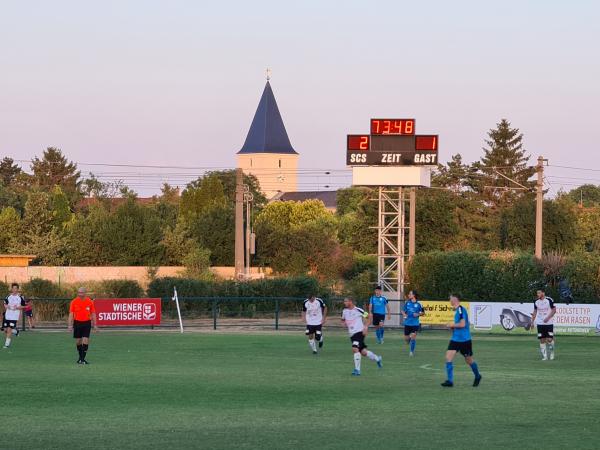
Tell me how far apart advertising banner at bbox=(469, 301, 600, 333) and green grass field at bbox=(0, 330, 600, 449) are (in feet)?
35.4

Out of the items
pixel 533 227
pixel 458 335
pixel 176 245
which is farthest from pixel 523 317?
pixel 533 227

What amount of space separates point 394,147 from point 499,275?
25.9 ft

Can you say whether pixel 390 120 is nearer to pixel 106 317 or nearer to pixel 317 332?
pixel 106 317

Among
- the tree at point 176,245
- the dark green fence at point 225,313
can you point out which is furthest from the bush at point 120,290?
the tree at point 176,245

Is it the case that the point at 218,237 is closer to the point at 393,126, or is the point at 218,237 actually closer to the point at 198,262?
the point at 198,262

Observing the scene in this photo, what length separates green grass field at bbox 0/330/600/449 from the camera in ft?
48.8

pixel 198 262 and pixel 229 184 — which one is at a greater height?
pixel 229 184

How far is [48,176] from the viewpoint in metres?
144

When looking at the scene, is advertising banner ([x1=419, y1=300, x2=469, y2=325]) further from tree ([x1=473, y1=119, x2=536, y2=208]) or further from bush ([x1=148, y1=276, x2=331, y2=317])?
tree ([x1=473, y1=119, x2=536, y2=208])

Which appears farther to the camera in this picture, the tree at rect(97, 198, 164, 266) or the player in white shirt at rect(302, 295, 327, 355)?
the tree at rect(97, 198, 164, 266)

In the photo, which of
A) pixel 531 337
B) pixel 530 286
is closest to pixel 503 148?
pixel 530 286

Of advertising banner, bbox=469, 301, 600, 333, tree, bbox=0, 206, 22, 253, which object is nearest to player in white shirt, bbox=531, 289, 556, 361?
advertising banner, bbox=469, 301, 600, 333

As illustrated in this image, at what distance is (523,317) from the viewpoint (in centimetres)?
Result: 4525

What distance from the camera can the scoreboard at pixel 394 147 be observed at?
169 ft
